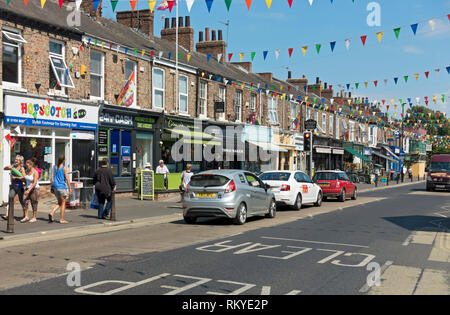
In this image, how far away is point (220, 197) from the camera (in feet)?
44.3

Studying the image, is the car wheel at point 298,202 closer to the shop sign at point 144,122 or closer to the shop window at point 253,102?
the shop sign at point 144,122

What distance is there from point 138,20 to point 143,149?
30.2 feet

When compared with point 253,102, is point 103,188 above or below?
below

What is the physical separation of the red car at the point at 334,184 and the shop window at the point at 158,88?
30.0ft

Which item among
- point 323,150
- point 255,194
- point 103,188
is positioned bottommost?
point 255,194

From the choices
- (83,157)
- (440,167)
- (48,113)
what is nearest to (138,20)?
(83,157)

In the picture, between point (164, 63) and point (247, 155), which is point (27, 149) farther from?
point (247, 155)

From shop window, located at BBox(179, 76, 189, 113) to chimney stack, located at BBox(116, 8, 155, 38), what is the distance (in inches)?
153

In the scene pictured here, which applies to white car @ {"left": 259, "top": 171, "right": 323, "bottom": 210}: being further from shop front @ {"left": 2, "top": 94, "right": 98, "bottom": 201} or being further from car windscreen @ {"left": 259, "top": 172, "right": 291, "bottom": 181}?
shop front @ {"left": 2, "top": 94, "right": 98, "bottom": 201}

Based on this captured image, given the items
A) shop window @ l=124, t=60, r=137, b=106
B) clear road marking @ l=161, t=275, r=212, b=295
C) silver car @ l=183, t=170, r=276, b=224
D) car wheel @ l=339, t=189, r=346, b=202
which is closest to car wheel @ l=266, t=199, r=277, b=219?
silver car @ l=183, t=170, r=276, b=224

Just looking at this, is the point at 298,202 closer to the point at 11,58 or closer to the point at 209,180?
the point at 209,180

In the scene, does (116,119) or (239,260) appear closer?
(239,260)

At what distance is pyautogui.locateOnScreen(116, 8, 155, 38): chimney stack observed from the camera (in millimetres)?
28828

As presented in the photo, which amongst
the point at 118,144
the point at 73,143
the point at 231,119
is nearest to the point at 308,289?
the point at 73,143
